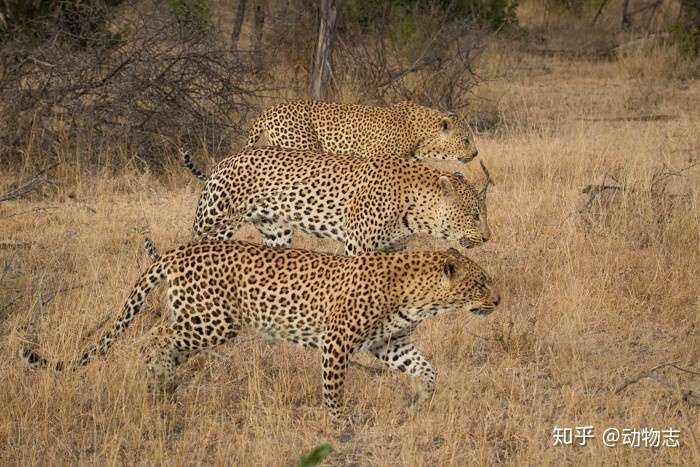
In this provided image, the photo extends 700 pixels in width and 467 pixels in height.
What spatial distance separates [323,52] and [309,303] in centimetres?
805

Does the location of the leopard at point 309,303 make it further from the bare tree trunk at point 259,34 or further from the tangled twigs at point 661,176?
the bare tree trunk at point 259,34

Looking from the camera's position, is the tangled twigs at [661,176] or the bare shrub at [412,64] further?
the bare shrub at [412,64]

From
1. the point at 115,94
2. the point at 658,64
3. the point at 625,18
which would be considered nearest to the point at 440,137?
the point at 115,94

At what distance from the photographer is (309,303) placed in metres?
6.34

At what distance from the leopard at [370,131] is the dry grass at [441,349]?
2.53 ft

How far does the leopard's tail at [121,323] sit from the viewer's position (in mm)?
6355

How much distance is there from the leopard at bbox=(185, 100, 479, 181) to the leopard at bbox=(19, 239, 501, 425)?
432 cm

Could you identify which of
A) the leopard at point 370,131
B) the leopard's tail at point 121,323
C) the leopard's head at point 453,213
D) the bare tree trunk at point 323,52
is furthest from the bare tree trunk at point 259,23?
the leopard's tail at point 121,323

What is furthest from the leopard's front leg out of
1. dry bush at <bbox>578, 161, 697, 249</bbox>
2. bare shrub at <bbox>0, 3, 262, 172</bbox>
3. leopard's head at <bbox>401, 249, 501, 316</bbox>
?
bare shrub at <bbox>0, 3, 262, 172</bbox>

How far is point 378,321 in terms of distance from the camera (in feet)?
20.3

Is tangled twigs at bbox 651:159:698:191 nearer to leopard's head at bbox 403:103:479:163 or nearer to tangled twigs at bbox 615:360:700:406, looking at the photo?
leopard's head at bbox 403:103:479:163

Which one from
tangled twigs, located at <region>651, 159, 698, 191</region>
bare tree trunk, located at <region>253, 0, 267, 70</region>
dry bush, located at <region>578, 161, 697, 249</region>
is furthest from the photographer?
bare tree trunk, located at <region>253, 0, 267, 70</region>

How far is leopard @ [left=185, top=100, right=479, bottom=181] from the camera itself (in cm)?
1071

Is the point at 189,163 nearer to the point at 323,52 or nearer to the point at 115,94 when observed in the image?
the point at 115,94
